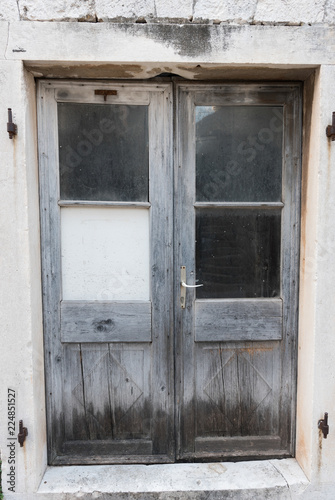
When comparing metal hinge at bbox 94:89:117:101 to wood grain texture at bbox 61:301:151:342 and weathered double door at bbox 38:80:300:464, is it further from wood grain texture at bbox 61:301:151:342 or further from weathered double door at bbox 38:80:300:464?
wood grain texture at bbox 61:301:151:342

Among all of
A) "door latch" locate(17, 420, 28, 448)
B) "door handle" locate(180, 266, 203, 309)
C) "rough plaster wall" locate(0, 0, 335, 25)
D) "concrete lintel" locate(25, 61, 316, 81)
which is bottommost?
"door latch" locate(17, 420, 28, 448)

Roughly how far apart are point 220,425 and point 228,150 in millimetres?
1800

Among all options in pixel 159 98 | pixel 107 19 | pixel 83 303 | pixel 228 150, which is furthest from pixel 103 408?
pixel 107 19

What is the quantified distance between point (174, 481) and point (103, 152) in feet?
6.83

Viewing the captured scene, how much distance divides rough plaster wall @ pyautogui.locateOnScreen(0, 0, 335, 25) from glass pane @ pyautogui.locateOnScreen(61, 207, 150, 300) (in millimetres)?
1067

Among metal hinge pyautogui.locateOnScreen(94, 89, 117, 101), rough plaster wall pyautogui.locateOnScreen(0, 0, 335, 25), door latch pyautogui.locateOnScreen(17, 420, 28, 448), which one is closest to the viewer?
rough plaster wall pyautogui.locateOnScreen(0, 0, 335, 25)

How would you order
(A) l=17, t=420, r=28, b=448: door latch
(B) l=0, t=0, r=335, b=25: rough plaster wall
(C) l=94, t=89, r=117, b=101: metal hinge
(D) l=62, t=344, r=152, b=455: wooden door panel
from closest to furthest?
1. (B) l=0, t=0, r=335, b=25: rough plaster wall
2. (A) l=17, t=420, r=28, b=448: door latch
3. (C) l=94, t=89, r=117, b=101: metal hinge
4. (D) l=62, t=344, r=152, b=455: wooden door panel

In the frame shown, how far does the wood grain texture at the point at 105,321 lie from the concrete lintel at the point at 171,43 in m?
1.43

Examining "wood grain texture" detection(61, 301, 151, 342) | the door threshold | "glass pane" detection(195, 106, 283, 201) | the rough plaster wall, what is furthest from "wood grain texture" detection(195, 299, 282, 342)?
the rough plaster wall

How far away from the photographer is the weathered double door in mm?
2174

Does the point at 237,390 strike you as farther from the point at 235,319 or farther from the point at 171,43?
the point at 171,43

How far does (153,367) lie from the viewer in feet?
7.44

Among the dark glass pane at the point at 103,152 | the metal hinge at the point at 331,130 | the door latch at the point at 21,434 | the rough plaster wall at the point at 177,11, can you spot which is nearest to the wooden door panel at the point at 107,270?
the dark glass pane at the point at 103,152

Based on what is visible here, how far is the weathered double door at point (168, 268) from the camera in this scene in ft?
7.13
